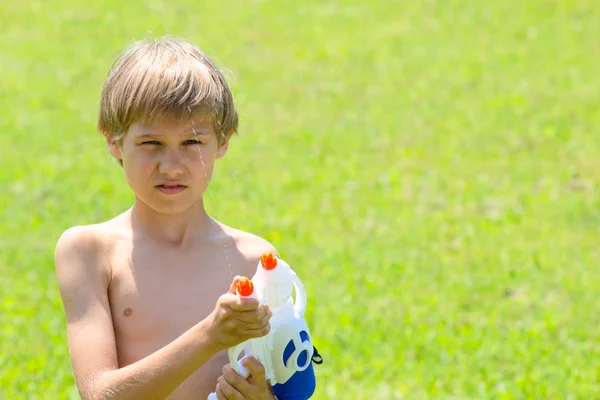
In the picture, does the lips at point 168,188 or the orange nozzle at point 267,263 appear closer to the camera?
the orange nozzle at point 267,263

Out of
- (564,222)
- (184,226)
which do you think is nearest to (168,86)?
(184,226)

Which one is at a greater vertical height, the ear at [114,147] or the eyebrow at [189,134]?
the ear at [114,147]

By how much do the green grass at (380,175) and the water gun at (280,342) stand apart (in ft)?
4.72

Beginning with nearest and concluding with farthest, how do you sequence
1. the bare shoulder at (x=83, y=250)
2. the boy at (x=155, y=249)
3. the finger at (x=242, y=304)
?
the finger at (x=242, y=304) → the boy at (x=155, y=249) → the bare shoulder at (x=83, y=250)

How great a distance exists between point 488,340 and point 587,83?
507 cm

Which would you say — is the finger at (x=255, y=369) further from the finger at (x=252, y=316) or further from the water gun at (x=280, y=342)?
the finger at (x=252, y=316)

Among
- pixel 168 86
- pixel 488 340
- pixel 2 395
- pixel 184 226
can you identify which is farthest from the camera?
pixel 488 340

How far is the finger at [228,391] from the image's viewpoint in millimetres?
2652

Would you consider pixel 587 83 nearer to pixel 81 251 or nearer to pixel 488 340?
pixel 488 340

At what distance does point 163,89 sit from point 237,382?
0.80 m

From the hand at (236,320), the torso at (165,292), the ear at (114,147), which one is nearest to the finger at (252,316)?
the hand at (236,320)

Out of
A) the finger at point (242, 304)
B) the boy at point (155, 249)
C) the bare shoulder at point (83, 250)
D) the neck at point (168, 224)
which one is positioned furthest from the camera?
the neck at point (168, 224)

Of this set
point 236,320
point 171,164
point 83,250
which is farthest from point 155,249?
point 236,320

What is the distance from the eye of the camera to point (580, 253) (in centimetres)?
715
